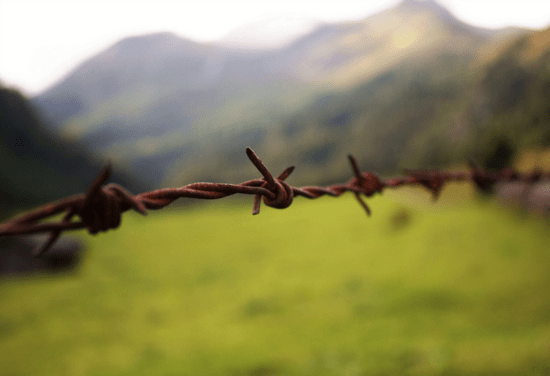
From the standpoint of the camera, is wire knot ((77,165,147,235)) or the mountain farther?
the mountain

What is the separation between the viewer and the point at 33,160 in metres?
28.0

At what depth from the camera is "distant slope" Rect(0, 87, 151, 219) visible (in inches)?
800

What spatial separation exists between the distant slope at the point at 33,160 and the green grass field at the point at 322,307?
1358 centimetres

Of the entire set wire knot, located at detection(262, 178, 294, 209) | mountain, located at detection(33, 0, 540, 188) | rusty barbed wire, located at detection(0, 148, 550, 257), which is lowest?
mountain, located at detection(33, 0, 540, 188)

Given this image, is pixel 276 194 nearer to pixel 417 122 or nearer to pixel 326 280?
pixel 326 280

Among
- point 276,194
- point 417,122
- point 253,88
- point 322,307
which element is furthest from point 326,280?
point 253,88

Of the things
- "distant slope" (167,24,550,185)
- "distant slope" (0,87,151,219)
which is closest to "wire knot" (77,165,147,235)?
"distant slope" (167,24,550,185)

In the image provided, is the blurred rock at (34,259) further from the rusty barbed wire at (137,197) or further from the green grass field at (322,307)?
the rusty barbed wire at (137,197)

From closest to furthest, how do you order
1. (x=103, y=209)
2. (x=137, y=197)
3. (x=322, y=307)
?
(x=103, y=209)
(x=137, y=197)
(x=322, y=307)

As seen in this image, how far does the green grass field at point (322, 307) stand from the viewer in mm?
4250

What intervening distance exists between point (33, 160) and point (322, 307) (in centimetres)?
3087

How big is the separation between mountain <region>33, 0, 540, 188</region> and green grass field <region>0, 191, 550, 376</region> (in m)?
23.9

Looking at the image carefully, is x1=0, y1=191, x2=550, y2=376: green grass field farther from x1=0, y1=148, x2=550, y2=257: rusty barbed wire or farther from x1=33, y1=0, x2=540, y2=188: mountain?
x1=33, y1=0, x2=540, y2=188: mountain

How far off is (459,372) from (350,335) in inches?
62.2
